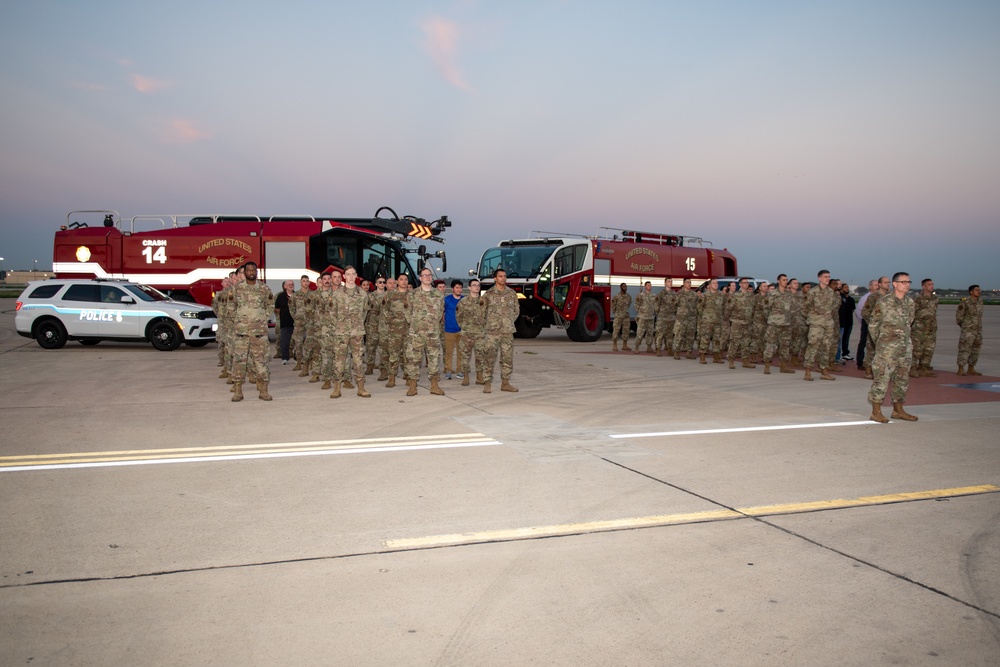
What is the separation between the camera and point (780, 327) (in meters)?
14.3

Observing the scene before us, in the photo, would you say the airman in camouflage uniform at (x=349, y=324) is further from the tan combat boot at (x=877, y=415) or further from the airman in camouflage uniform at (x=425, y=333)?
the tan combat boot at (x=877, y=415)

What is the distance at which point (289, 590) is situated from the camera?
385 centimetres

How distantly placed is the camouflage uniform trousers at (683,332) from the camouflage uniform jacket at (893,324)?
310 inches

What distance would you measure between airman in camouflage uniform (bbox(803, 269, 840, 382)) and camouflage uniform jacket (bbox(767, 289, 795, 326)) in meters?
1.09

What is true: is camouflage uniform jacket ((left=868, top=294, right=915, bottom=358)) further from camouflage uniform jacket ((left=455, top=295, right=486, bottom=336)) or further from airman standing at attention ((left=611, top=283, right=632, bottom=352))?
airman standing at attention ((left=611, top=283, right=632, bottom=352))

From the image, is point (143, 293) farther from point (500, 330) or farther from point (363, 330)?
point (500, 330)

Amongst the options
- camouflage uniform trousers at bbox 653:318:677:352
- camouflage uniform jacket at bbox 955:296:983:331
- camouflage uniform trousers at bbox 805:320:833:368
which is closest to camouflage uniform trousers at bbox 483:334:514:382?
camouflage uniform trousers at bbox 805:320:833:368

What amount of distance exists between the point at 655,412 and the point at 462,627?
638 centimetres

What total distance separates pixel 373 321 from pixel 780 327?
7.74 m

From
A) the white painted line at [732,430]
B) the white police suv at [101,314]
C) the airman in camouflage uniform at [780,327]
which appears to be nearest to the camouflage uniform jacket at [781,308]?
the airman in camouflage uniform at [780,327]

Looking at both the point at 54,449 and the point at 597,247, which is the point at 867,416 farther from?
the point at 597,247

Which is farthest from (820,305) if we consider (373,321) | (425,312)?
(373,321)

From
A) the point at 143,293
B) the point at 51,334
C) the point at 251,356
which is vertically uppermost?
the point at 143,293

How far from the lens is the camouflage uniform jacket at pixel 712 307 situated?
16.1 meters
